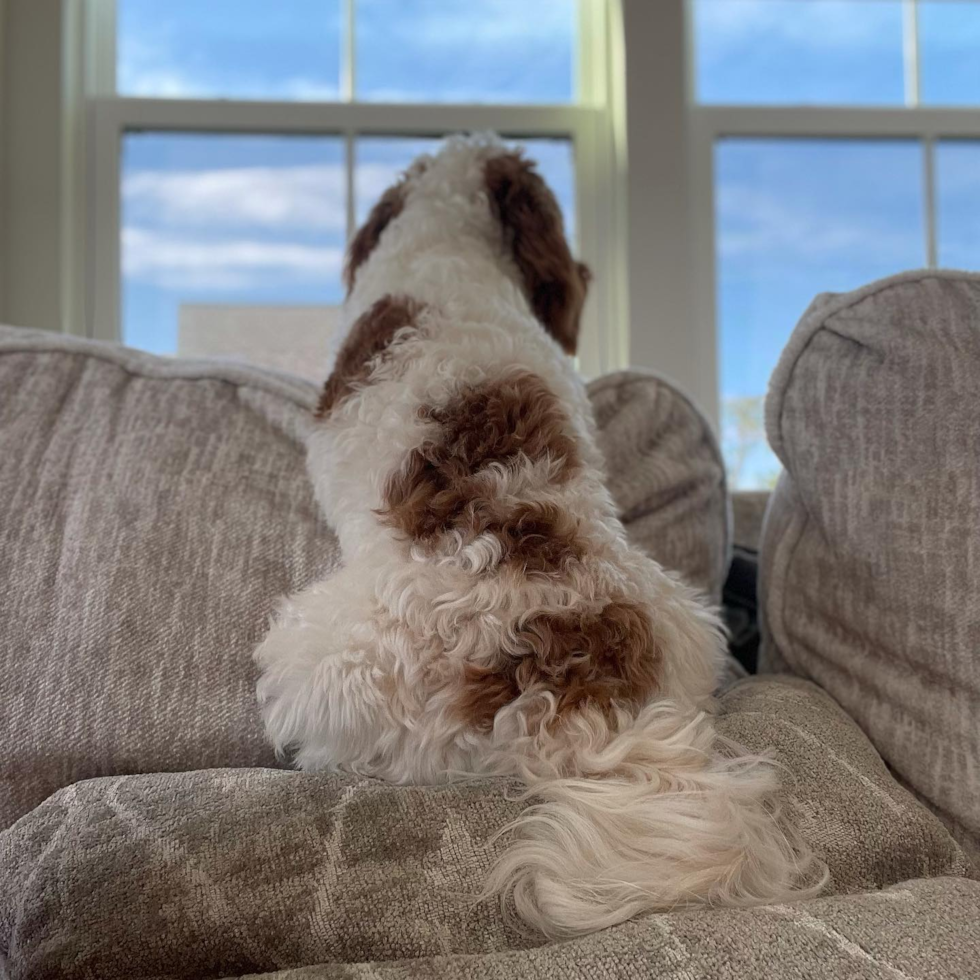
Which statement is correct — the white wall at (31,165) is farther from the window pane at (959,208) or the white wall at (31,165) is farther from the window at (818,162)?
the window pane at (959,208)

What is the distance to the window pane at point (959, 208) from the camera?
8.38 feet

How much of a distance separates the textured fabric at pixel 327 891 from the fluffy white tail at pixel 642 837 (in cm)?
3

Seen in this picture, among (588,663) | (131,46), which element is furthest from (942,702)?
(131,46)

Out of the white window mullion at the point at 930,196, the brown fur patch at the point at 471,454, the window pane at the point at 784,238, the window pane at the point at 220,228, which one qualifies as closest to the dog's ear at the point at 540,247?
the brown fur patch at the point at 471,454

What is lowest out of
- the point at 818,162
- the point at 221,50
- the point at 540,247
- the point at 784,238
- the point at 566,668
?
the point at 566,668

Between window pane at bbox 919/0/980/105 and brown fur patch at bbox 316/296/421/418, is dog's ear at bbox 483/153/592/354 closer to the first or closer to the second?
brown fur patch at bbox 316/296/421/418

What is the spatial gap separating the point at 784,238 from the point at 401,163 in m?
1.04

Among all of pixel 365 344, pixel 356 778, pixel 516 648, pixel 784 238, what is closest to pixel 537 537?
pixel 516 648

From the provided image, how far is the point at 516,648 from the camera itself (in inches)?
33.5

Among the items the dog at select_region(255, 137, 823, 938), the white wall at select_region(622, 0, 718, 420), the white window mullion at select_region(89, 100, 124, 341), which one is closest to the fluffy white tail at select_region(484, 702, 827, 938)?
the dog at select_region(255, 137, 823, 938)

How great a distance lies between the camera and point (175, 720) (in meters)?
0.98

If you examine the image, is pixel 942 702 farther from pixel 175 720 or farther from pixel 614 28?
pixel 614 28

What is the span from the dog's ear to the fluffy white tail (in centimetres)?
75

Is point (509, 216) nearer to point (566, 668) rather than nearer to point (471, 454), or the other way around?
point (471, 454)
